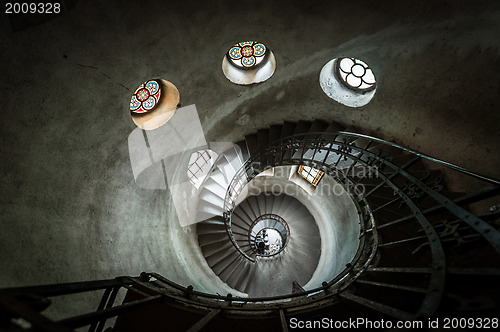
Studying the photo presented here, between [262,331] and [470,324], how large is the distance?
181 centimetres

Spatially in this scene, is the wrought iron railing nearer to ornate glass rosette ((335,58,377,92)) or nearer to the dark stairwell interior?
the dark stairwell interior

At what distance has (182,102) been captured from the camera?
5.34 meters

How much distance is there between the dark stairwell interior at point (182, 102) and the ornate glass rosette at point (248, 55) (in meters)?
0.61

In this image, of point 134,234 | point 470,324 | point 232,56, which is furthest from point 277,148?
point 470,324

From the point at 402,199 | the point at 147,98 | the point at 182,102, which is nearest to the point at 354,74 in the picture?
the point at 402,199

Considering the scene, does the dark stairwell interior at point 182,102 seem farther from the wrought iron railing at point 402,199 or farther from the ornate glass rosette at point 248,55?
the ornate glass rosette at point 248,55

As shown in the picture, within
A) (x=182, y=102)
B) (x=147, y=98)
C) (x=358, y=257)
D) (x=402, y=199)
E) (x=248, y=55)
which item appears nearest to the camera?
(x=402, y=199)

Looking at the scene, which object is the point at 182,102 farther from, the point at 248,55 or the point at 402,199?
the point at 402,199

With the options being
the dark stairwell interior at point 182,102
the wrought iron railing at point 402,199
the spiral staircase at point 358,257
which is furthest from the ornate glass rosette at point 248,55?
the wrought iron railing at point 402,199

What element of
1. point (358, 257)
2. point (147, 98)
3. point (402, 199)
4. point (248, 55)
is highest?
point (248, 55)

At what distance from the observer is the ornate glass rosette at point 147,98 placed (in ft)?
17.6

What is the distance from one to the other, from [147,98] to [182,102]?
2.79 ft

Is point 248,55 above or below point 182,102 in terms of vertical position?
above

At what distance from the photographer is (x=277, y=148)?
636cm
